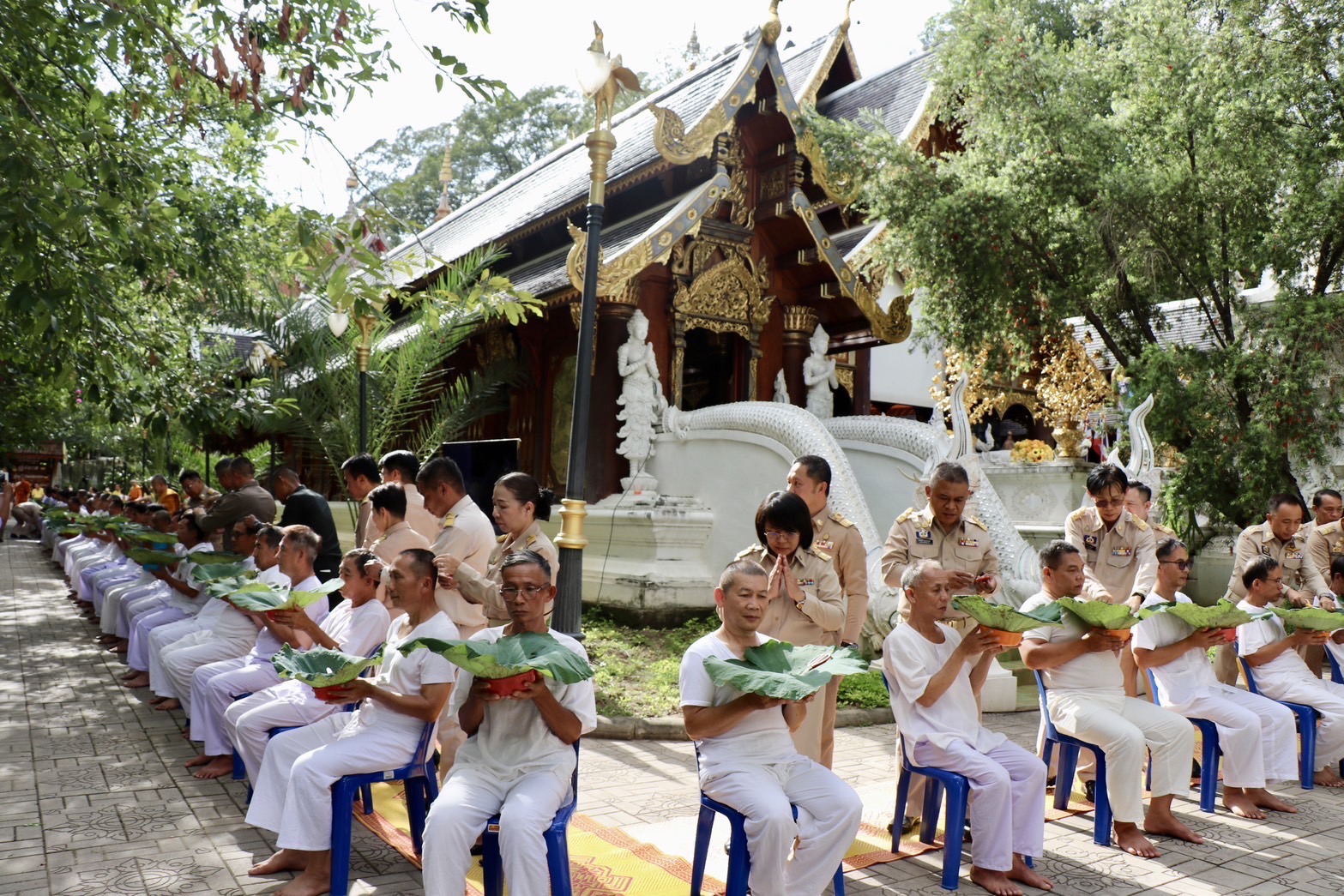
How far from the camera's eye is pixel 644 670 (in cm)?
805

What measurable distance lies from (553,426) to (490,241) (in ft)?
8.85

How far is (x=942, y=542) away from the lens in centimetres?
496

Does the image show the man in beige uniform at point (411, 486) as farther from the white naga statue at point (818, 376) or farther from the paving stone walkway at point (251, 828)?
the white naga statue at point (818, 376)

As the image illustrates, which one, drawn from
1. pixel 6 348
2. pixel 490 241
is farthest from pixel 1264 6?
pixel 6 348

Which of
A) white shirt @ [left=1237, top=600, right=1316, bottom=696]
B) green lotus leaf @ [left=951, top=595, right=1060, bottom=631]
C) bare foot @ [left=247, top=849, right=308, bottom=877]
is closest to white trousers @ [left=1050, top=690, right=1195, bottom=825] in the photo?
green lotus leaf @ [left=951, top=595, right=1060, bottom=631]

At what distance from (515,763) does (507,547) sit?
142 cm

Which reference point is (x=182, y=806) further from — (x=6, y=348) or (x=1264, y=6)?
(x=1264, y=6)

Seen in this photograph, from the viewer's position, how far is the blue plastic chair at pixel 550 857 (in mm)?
3229

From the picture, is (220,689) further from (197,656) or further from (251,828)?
(251,828)

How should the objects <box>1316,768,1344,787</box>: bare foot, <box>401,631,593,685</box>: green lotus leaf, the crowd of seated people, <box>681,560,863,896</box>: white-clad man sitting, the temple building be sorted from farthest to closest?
the temple building
<box>1316,768,1344,787</box>: bare foot
the crowd of seated people
<box>681,560,863,896</box>: white-clad man sitting
<box>401,631,593,685</box>: green lotus leaf

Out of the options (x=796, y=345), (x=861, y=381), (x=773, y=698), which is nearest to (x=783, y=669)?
(x=773, y=698)

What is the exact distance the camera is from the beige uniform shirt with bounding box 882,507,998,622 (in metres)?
4.90

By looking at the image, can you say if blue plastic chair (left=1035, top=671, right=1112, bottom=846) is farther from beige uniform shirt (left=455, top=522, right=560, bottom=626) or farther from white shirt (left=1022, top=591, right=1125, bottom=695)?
beige uniform shirt (left=455, top=522, right=560, bottom=626)

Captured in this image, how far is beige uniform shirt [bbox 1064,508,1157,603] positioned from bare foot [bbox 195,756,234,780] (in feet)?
15.2
